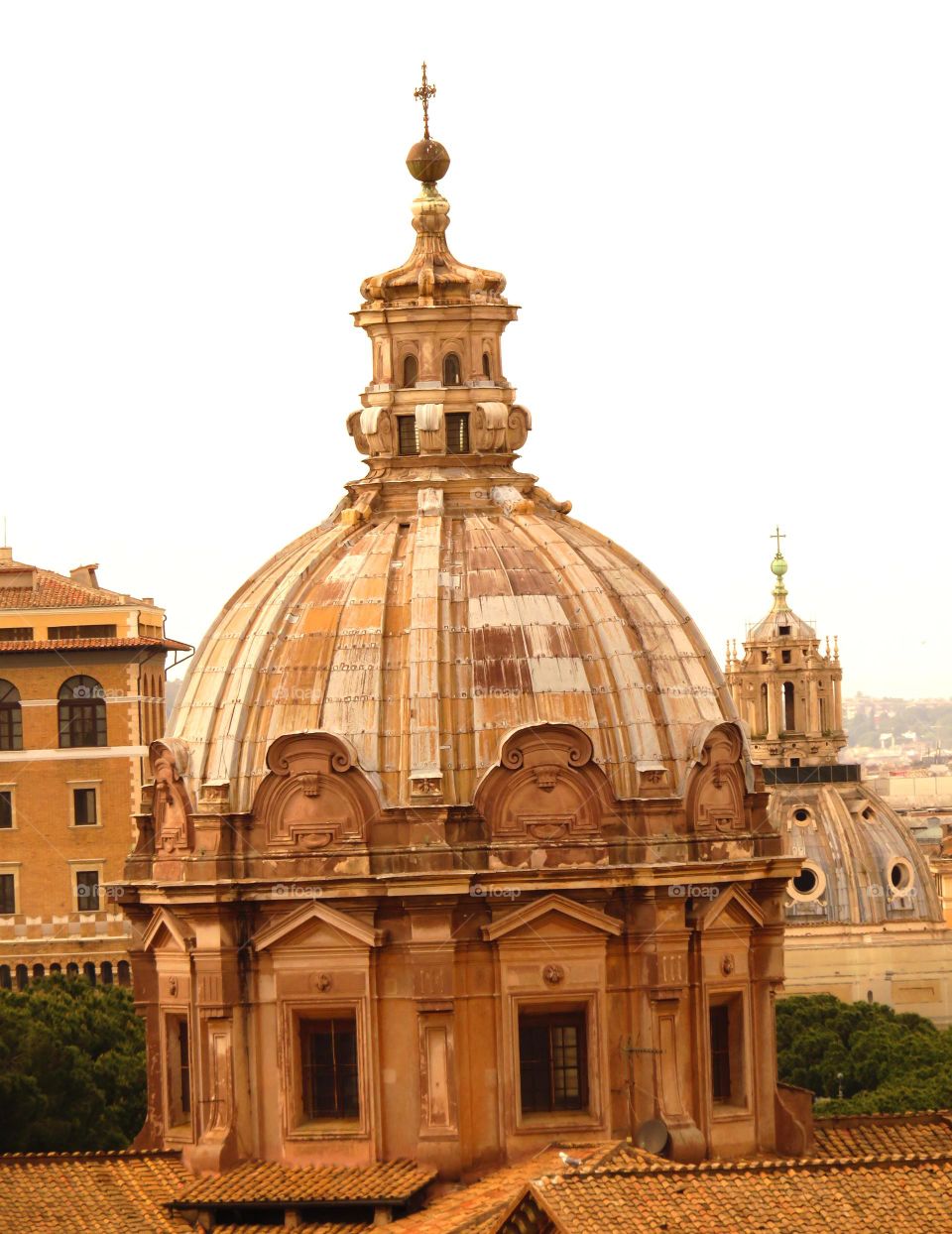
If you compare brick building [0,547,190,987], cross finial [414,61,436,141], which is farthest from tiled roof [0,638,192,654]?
cross finial [414,61,436,141]

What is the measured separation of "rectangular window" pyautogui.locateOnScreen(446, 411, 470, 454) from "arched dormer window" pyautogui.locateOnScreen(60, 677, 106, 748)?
91.2m

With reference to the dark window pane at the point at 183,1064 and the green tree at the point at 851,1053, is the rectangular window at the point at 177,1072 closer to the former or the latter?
the dark window pane at the point at 183,1064

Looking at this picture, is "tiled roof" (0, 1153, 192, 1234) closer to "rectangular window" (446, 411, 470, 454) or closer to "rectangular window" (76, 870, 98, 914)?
"rectangular window" (446, 411, 470, 454)

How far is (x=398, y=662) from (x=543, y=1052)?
5.90m

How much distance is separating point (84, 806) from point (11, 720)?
13.3 ft

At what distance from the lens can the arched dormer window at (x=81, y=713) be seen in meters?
158

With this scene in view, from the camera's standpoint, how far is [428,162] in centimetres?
6875

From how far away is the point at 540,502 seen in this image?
67.8 m

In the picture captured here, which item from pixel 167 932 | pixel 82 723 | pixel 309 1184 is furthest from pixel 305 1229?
pixel 82 723

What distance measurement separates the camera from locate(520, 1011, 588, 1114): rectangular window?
63.7 metres

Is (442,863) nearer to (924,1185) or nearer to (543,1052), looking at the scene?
(543,1052)

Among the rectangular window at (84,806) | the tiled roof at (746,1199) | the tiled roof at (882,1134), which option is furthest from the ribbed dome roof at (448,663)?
the rectangular window at (84,806)

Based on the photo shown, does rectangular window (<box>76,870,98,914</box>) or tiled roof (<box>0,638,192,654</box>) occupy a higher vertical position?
tiled roof (<box>0,638,192,654</box>)

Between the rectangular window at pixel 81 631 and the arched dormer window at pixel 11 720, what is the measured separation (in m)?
3.04
